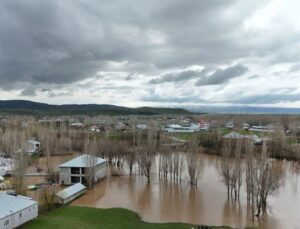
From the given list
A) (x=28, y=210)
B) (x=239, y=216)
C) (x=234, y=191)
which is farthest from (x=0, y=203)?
(x=234, y=191)

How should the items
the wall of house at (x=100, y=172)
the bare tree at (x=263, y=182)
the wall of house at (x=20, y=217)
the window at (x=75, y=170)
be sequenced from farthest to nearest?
the wall of house at (x=100, y=172) → the window at (x=75, y=170) → the bare tree at (x=263, y=182) → the wall of house at (x=20, y=217)

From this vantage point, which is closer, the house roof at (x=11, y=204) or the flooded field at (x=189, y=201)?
the house roof at (x=11, y=204)

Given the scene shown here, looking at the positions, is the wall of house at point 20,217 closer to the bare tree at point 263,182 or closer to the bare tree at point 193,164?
the bare tree at point 263,182

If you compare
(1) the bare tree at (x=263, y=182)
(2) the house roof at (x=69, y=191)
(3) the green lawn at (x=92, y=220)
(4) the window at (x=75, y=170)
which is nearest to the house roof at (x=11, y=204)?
(3) the green lawn at (x=92, y=220)

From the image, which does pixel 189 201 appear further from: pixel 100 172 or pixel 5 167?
pixel 5 167

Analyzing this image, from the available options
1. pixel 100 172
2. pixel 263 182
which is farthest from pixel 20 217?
pixel 263 182

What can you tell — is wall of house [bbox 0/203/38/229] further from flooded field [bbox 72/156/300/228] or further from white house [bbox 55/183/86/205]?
flooded field [bbox 72/156/300/228]

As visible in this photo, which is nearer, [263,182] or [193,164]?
[263,182]
